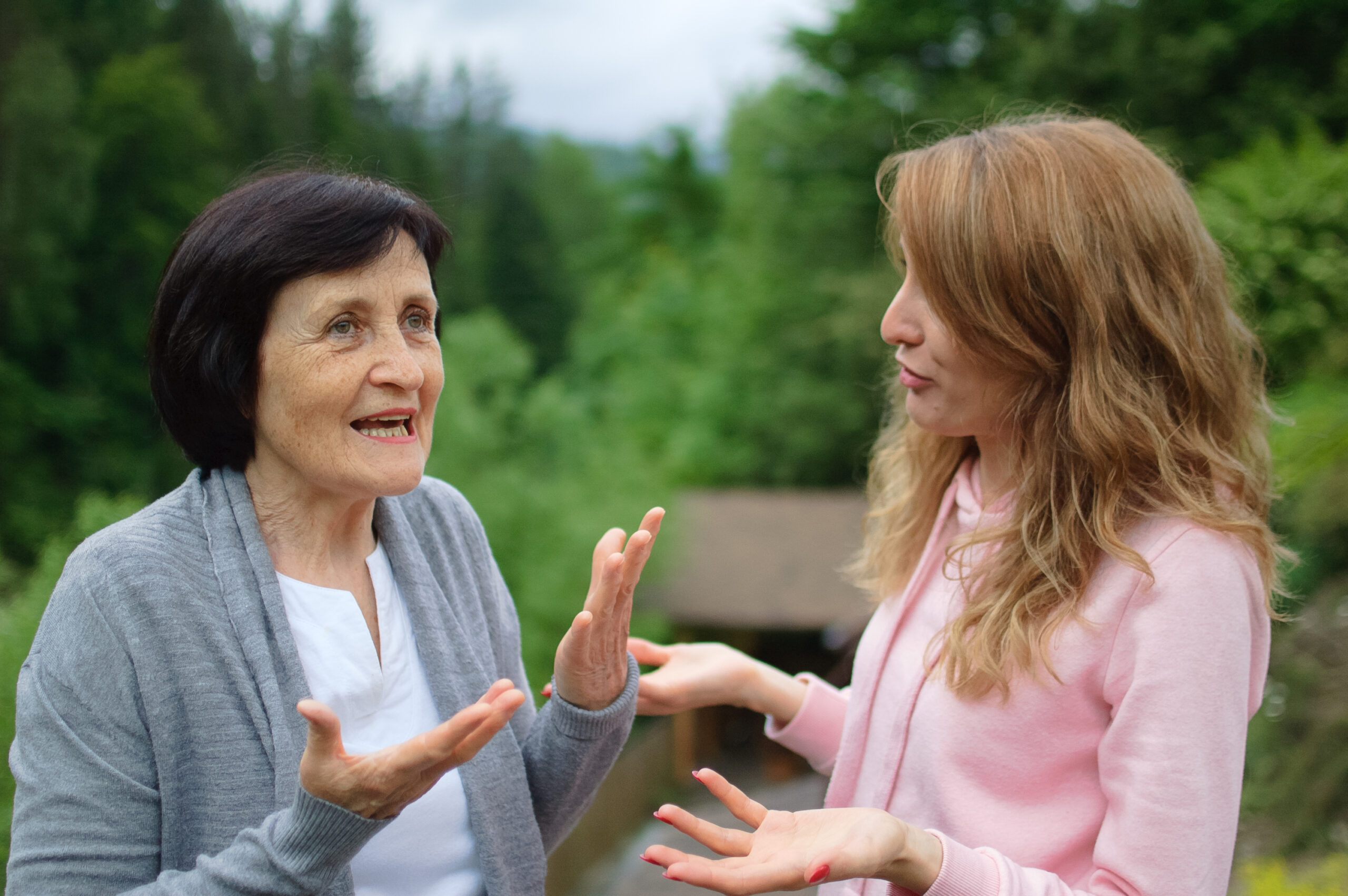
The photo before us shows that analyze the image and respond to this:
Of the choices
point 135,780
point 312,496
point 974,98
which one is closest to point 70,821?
point 135,780

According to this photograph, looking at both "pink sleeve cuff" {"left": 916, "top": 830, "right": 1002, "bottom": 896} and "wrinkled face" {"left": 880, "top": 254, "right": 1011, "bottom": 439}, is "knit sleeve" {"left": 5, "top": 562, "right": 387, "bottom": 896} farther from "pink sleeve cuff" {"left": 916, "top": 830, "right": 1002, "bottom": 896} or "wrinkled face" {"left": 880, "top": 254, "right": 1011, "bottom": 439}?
"wrinkled face" {"left": 880, "top": 254, "right": 1011, "bottom": 439}

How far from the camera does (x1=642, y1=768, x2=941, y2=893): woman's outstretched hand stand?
1.41 m

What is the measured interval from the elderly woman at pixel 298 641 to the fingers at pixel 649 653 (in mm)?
256

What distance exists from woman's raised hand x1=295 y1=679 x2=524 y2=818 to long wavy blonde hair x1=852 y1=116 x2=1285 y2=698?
Answer: 84 centimetres

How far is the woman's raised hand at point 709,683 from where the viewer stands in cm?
217

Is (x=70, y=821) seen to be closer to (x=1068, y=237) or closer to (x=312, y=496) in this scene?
(x=312, y=496)

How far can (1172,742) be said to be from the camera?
1.51 metres

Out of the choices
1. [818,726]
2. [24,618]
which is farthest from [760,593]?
[818,726]

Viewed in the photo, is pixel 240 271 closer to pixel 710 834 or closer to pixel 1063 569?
pixel 710 834

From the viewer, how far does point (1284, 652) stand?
23.6 ft

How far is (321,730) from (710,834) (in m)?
0.56

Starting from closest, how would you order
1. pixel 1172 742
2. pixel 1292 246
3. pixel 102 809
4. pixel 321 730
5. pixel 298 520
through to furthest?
pixel 321 730 < pixel 102 809 < pixel 1172 742 < pixel 298 520 < pixel 1292 246

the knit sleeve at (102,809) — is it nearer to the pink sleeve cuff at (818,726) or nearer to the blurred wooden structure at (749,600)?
the pink sleeve cuff at (818,726)

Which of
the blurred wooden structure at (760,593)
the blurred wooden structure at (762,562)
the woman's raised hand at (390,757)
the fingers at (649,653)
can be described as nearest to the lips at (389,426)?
the woman's raised hand at (390,757)
